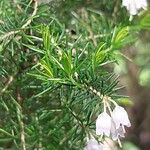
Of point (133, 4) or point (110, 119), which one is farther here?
point (133, 4)

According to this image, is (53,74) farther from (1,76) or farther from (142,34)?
(142,34)

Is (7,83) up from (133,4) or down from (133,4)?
down

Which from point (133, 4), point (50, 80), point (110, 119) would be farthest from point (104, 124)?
point (133, 4)

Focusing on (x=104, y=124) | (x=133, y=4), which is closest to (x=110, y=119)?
(x=104, y=124)

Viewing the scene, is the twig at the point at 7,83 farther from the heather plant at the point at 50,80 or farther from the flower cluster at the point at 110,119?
the flower cluster at the point at 110,119

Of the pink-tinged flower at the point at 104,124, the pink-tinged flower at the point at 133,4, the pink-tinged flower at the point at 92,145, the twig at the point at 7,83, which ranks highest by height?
the pink-tinged flower at the point at 133,4

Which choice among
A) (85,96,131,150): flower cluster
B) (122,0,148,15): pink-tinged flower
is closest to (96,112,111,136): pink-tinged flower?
(85,96,131,150): flower cluster

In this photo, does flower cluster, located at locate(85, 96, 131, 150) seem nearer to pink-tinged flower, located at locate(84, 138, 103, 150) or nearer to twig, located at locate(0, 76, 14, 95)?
pink-tinged flower, located at locate(84, 138, 103, 150)

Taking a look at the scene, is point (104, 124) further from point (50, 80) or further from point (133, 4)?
point (133, 4)

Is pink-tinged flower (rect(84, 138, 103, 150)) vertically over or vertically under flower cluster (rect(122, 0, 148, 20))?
under

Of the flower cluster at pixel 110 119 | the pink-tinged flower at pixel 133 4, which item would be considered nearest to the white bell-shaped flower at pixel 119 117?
the flower cluster at pixel 110 119
